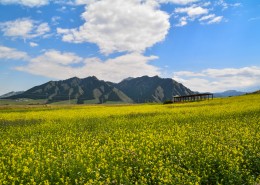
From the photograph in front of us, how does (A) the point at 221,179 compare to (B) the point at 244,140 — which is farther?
(B) the point at 244,140

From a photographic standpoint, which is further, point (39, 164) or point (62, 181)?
point (39, 164)

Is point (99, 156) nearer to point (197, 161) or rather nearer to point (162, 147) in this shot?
point (162, 147)

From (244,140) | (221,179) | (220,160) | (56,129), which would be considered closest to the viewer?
(221,179)

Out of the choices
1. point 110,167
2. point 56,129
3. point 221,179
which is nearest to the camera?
point 221,179

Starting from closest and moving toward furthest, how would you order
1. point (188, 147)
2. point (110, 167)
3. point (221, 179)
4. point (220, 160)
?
point (221, 179)
point (110, 167)
point (220, 160)
point (188, 147)

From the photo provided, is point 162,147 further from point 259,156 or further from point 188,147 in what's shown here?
point 259,156

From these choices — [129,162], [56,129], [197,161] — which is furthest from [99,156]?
[56,129]

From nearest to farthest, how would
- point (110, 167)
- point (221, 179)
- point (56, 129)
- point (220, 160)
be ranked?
1. point (221, 179)
2. point (110, 167)
3. point (220, 160)
4. point (56, 129)

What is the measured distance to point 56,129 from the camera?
2556cm

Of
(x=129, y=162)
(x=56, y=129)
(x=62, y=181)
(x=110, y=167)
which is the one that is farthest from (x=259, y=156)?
(x=56, y=129)

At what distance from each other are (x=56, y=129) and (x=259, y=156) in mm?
15964

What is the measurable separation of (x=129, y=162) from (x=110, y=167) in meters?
1.34

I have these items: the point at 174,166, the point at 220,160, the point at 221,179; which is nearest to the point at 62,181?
the point at 174,166

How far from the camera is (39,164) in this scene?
13430mm
